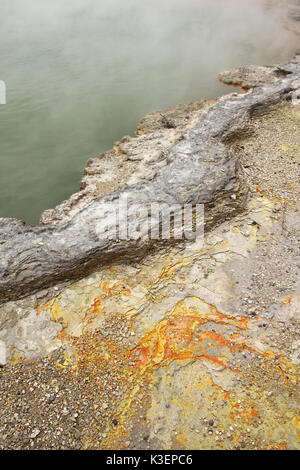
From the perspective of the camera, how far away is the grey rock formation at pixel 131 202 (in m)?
3.52

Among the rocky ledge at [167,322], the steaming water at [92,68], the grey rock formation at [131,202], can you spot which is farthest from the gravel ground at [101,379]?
the steaming water at [92,68]

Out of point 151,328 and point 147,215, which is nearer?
point 151,328

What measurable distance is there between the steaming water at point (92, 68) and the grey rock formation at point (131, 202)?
1.38 meters

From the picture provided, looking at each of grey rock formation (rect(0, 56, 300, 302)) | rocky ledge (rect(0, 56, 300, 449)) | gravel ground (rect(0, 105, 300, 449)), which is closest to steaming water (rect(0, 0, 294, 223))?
grey rock formation (rect(0, 56, 300, 302))

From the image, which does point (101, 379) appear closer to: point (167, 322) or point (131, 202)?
point (167, 322)

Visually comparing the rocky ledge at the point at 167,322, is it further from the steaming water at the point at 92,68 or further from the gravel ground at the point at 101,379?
the steaming water at the point at 92,68

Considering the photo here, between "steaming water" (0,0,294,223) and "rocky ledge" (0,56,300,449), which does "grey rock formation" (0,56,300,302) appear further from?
"steaming water" (0,0,294,223)

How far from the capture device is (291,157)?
4.86 metres

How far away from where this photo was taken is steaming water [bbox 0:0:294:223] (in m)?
6.50

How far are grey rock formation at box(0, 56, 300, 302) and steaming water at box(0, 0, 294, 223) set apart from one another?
4.53 feet

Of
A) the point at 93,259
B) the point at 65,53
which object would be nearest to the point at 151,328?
the point at 93,259

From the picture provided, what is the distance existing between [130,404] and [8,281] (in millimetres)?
1910

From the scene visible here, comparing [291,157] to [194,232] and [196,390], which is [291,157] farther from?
[196,390]

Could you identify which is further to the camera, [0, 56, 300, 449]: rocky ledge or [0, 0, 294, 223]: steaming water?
[0, 0, 294, 223]: steaming water
